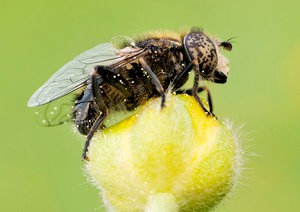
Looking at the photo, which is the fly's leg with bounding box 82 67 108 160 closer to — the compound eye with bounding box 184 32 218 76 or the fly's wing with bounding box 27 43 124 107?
the fly's wing with bounding box 27 43 124 107

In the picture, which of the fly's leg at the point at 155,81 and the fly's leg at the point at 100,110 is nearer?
the fly's leg at the point at 155,81

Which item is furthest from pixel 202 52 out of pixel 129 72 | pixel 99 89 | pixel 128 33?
pixel 128 33

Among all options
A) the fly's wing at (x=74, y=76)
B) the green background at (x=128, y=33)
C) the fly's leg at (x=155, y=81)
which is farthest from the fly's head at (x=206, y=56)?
the green background at (x=128, y=33)

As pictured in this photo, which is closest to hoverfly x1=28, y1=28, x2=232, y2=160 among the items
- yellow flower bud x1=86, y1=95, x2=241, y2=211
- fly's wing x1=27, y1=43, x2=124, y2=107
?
fly's wing x1=27, y1=43, x2=124, y2=107

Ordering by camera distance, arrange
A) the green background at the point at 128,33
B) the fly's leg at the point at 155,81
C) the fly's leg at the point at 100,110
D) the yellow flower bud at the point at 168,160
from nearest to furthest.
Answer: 1. the yellow flower bud at the point at 168,160
2. the fly's leg at the point at 155,81
3. the fly's leg at the point at 100,110
4. the green background at the point at 128,33

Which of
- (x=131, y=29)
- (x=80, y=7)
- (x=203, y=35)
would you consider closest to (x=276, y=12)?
(x=131, y=29)

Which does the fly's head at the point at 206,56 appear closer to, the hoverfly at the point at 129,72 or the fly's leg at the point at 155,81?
the hoverfly at the point at 129,72
